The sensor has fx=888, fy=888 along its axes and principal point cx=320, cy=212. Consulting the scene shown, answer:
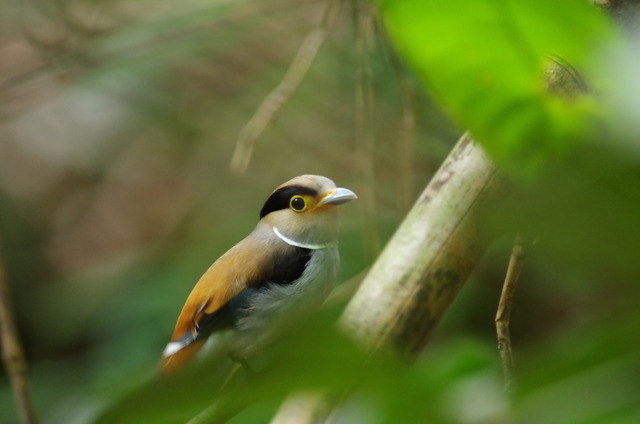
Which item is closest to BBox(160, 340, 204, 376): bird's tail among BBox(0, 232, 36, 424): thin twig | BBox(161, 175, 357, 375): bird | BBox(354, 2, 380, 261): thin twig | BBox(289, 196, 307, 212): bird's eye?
BBox(161, 175, 357, 375): bird

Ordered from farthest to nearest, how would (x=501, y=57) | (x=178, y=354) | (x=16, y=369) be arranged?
1. (x=16, y=369)
2. (x=178, y=354)
3. (x=501, y=57)

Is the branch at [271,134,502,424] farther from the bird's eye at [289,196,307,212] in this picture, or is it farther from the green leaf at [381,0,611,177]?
the green leaf at [381,0,611,177]

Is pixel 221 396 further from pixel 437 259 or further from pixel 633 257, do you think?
pixel 437 259

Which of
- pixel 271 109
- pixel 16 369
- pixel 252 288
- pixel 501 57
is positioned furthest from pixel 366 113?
pixel 501 57

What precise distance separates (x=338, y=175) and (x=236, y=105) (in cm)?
84

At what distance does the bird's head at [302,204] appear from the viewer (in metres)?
0.62

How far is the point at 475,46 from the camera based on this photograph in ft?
1.11

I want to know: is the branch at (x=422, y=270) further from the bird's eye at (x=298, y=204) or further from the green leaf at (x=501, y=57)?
the green leaf at (x=501, y=57)

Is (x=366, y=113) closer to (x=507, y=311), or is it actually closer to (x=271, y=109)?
(x=271, y=109)

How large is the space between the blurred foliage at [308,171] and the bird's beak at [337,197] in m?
0.13

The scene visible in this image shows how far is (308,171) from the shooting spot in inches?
85.6

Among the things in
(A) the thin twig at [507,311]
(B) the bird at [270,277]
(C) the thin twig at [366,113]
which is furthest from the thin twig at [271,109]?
(A) the thin twig at [507,311]

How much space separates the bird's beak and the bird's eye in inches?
0.5

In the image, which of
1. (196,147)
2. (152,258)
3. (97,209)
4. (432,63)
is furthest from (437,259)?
(97,209)
